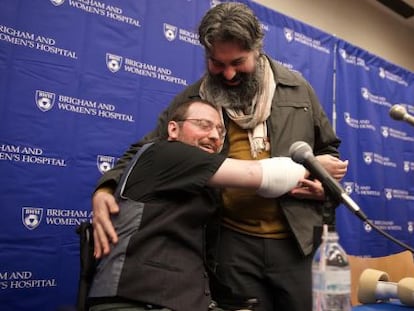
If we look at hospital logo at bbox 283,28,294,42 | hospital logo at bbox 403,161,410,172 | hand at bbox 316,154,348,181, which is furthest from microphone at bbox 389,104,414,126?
hospital logo at bbox 403,161,410,172

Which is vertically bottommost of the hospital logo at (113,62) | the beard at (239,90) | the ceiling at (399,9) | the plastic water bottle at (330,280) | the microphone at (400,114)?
the plastic water bottle at (330,280)

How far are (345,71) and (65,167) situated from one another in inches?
96.8

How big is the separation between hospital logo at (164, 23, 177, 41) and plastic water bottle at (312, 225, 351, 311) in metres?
1.90

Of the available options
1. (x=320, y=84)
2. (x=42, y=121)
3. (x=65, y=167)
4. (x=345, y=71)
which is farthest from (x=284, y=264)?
(x=345, y=71)

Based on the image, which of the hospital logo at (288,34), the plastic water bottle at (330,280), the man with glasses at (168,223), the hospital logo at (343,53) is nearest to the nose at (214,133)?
the man with glasses at (168,223)

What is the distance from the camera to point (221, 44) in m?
1.35

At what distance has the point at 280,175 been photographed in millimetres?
1032

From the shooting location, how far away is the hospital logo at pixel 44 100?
6.14 feet

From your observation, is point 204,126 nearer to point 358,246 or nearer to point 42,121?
point 42,121

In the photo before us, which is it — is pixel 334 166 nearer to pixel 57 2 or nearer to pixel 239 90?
pixel 239 90

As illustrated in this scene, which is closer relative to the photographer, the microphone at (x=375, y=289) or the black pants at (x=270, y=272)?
the black pants at (x=270, y=272)

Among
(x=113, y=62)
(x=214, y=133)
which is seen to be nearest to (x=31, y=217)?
(x=113, y=62)

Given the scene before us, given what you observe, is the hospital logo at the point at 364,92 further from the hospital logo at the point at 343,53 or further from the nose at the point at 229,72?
the nose at the point at 229,72

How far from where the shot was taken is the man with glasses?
39.2 inches
